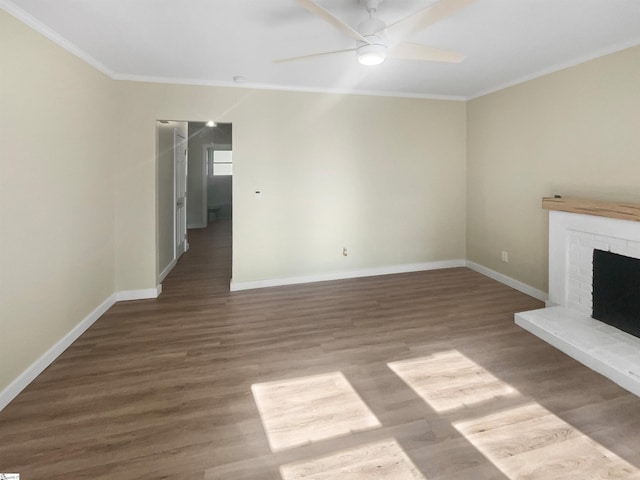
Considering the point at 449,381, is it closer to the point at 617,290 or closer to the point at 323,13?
the point at 617,290

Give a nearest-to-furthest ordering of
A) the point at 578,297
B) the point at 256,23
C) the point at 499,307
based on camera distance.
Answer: the point at 256,23, the point at 578,297, the point at 499,307

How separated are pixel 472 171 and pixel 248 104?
3.22 m

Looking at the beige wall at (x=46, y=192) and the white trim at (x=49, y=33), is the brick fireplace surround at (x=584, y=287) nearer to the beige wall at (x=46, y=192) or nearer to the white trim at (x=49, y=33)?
the beige wall at (x=46, y=192)

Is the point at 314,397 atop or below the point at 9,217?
below

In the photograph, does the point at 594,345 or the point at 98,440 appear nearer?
the point at 98,440

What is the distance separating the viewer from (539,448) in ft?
5.63

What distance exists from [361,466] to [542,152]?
3680 mm

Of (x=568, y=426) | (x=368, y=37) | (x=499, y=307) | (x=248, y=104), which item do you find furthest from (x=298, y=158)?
(x=568, y=426)

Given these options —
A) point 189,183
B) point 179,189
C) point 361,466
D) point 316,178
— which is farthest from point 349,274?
point 189,183

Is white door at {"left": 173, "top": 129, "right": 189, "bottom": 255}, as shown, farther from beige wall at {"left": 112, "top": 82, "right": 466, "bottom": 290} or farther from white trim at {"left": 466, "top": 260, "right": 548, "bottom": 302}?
white trim at {"left": 466, "top": 260, "right": 548, "bottom": 302}

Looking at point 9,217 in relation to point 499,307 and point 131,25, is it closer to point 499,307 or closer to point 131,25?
point 131,25

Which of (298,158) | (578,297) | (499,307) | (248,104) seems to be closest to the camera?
(578,297)

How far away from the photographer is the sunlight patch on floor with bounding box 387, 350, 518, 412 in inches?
83.5

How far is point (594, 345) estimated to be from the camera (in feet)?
8.38
